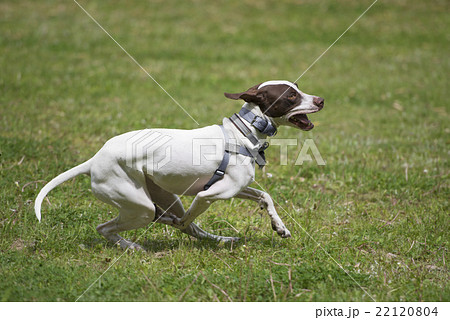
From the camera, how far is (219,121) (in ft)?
30.3

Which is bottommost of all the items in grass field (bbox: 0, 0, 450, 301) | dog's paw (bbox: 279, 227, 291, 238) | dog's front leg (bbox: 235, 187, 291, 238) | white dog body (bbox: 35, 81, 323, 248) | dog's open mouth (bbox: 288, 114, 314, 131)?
grass field (bbox: 0, 0, 450, 301)

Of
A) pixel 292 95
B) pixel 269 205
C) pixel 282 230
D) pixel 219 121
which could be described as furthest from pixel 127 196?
pixel 219 121

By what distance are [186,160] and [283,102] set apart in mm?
1000

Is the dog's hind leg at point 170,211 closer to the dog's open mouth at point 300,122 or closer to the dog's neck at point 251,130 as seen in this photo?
the dog's neck at point 251,130

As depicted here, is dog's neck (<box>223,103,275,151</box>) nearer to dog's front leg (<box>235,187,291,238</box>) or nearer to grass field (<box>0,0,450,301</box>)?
dog's front leg (<box>235,187,291,238</box>)

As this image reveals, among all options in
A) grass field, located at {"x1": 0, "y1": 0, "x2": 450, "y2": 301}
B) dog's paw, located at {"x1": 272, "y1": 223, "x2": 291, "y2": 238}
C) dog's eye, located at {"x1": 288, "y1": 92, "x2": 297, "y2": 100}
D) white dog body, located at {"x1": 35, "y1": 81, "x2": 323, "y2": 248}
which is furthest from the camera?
dog's paw, located at {"x1": 272, "y1": 223, "x2": 291, "y2": 238}

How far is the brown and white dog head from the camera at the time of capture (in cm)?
464

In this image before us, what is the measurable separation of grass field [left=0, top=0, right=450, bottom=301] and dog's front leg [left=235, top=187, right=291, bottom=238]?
0.80ft

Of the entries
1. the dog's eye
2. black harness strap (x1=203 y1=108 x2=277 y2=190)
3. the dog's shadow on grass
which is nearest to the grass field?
the dog's shadow on grass

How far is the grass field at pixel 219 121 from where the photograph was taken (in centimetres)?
443

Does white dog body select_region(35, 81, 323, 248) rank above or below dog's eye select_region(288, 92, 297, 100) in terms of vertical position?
below

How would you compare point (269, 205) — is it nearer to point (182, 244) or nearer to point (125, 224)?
point (182, 244)

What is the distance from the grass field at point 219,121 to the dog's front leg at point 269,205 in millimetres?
244

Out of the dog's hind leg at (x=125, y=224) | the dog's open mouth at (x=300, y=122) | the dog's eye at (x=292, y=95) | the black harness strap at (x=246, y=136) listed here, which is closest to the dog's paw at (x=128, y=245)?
the dog's hind leg at (x=125, y=224)
